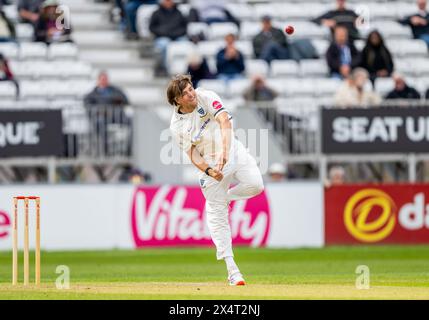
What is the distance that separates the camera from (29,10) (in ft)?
82.1

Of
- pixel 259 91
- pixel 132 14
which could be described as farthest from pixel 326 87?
pixel 132 14

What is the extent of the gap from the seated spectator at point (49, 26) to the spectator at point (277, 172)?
5.27 metres

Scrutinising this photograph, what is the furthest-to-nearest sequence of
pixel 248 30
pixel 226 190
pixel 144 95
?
pixel 248 30
pixel 144 95
pixel 226 190

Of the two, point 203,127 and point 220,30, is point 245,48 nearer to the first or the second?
point 220,30

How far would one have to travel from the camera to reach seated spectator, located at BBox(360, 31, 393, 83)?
2483 centimetres

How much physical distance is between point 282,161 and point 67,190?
11.8 feet

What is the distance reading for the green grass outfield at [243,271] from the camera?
42.6 feet

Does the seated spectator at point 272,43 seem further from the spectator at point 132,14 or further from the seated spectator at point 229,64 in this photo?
the spectator at point 132,14

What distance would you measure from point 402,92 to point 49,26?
6586mm

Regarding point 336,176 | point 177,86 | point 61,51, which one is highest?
point 177,86

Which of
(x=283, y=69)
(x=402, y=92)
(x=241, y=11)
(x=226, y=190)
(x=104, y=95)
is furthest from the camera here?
(x=241, y=11)

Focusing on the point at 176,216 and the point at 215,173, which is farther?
the point at 176,216

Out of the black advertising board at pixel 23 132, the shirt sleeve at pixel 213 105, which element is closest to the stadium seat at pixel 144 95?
the black advertising board at pixel 23 132
